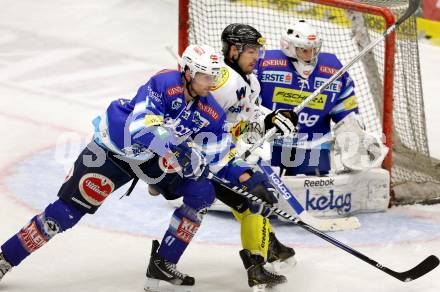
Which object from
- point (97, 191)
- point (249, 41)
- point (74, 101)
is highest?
point (249, 41)

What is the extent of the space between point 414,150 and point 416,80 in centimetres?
44

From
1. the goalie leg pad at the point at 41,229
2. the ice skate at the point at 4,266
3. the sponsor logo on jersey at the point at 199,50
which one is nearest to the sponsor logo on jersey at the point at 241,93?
the sponsor logo on jersey at the point at 199,50

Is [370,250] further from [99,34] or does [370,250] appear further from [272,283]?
[99,34]

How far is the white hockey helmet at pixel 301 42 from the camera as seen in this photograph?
19.6ft

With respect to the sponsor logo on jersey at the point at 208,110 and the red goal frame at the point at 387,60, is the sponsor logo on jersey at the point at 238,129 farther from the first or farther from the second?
the red goal frame at the point at 387,60

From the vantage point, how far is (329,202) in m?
6.18

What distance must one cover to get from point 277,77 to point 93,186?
1.62 m

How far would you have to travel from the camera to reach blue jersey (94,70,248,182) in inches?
190

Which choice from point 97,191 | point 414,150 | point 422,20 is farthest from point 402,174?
point 422,20

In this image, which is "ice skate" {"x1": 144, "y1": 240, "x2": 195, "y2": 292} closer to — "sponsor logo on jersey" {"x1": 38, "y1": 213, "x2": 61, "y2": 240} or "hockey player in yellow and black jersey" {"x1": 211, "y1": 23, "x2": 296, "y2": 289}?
"hockey player in yellow and black jersey" {"x1": 211, "y1": 23, "x2": 296, "y2": 289}

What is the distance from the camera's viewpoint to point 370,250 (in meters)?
5.73

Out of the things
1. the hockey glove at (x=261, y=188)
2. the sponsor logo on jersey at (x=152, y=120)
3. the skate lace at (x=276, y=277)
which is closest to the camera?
the sponsor logo on jersey at (x=152, y=120)

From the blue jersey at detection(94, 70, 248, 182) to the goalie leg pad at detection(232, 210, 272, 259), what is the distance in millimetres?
230

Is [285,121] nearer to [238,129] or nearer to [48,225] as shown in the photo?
[238,129]
